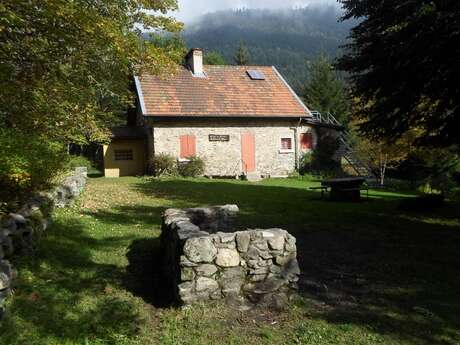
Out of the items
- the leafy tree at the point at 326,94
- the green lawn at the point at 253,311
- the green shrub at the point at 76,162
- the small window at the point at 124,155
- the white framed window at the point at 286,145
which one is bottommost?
the green lawn at the point at 253,311

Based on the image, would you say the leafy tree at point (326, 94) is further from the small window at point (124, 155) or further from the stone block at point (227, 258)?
the stone block at point (227, 258)

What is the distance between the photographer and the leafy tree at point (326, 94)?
4644 centimetres

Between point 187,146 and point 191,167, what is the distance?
1.37 meters

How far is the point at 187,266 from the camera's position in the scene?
512 centimetres

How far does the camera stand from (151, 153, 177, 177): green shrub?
22203mm

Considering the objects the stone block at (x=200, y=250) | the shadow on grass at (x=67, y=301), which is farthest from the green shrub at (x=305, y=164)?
the stone block at (x=200, y=250)

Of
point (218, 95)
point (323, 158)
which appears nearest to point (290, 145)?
point (323, 158)

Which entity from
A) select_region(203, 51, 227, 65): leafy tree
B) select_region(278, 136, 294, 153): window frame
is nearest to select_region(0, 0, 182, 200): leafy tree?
select_region(278, 136, 294, 153): window frame

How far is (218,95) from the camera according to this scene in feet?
81.4

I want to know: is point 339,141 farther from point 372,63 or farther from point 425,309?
point 425,309

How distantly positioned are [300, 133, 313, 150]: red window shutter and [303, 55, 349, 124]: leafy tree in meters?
21.1

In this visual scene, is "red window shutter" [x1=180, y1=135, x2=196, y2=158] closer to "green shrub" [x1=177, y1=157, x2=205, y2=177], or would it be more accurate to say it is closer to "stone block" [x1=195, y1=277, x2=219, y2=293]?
"green shrub" [x1=177, y1=157, x2=205, y2=177]

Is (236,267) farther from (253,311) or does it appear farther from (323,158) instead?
(323,158)

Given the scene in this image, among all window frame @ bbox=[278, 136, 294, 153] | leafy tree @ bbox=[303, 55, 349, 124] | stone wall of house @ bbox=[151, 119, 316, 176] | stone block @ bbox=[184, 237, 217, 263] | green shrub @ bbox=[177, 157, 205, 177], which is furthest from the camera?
leafy tree @ bbox=[303, 55, 349, 124]
